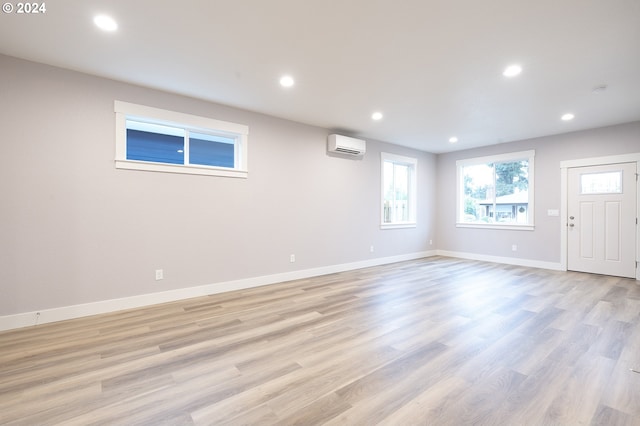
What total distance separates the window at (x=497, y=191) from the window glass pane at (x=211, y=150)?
5.72 metres

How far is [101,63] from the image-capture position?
3035 mm

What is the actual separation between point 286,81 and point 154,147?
2.05 metres

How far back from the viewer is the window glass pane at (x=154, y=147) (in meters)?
3.73

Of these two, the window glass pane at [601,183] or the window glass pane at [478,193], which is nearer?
the window glass pane at [601,183]

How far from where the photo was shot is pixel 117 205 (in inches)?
134

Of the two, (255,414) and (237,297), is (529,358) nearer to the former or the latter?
(255,414)

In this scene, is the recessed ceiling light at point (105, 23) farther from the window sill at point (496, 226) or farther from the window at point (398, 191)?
the window sill at point (496, 226)

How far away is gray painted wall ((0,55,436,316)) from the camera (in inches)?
116

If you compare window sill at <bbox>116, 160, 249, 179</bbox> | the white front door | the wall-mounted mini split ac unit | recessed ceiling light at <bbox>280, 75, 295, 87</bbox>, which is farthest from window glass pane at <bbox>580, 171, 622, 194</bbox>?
window sill at <bbox>116, 160, 249, 179</bbox>

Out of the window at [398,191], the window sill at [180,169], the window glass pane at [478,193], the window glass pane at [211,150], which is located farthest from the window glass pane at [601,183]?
the window glass pane at [211,150]

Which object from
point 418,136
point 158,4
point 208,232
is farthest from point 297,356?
point 418,136

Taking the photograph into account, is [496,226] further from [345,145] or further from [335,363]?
[335,363]

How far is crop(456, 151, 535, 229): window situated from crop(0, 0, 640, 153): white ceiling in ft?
6.84

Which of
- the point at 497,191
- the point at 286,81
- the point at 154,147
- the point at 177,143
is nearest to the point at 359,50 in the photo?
the point at 286,81
